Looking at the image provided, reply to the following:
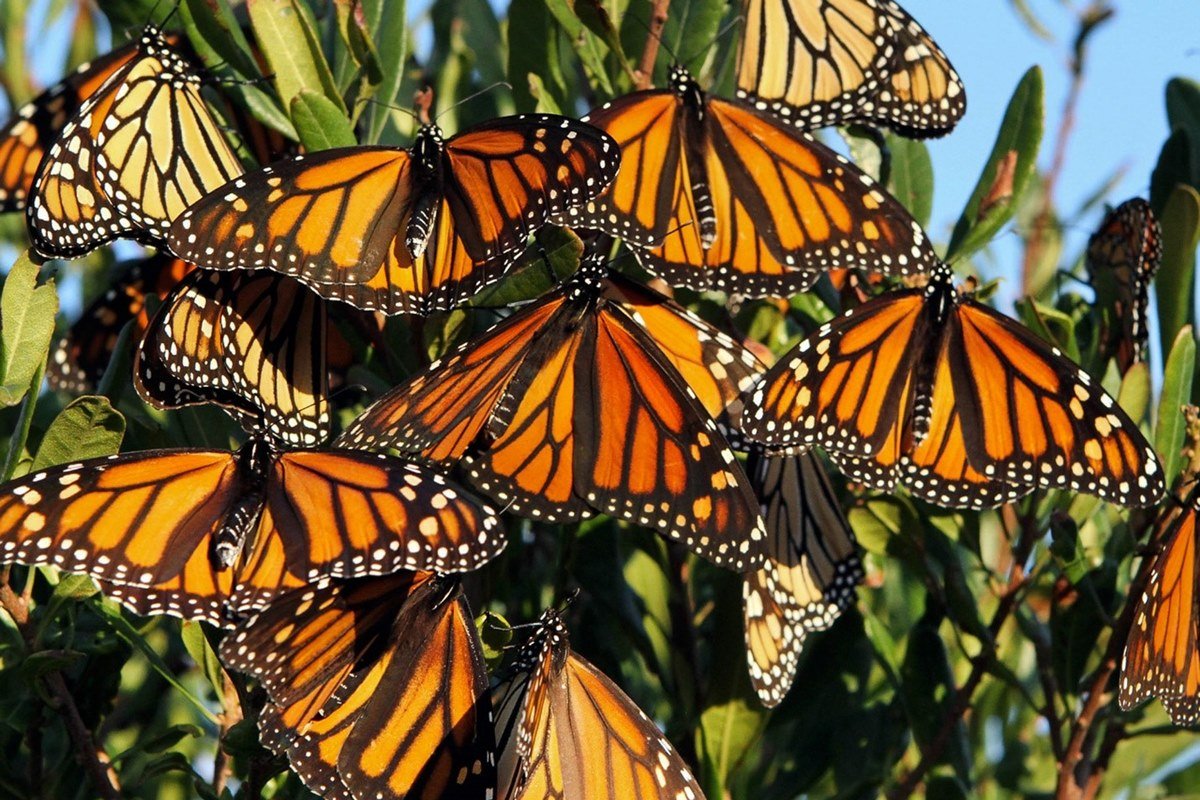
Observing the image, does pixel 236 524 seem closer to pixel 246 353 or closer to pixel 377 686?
pixel 377 686

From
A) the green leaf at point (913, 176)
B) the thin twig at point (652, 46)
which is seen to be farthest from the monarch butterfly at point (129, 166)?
the green leaf at point (913, 176)

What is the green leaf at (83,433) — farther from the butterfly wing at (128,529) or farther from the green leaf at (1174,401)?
the green leaf at (1174,401)

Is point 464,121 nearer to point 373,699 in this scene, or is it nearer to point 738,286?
point 738,286

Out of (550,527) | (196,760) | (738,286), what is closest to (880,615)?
(550,527)

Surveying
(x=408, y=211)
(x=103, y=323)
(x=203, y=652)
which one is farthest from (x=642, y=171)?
(x=103, y=323)

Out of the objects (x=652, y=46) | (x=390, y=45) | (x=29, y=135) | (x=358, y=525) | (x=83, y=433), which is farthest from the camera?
(x=29, y=135)

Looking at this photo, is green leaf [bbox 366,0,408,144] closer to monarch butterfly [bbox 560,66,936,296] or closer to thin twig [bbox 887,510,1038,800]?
monarch butterfly [bbox 560,66,936,296]

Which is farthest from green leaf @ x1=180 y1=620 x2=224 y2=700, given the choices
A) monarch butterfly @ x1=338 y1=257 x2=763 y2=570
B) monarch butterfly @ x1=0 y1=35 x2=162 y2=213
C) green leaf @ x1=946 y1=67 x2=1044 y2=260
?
green leaf @ x1=946 y1=67 x2=1044 y2=260
